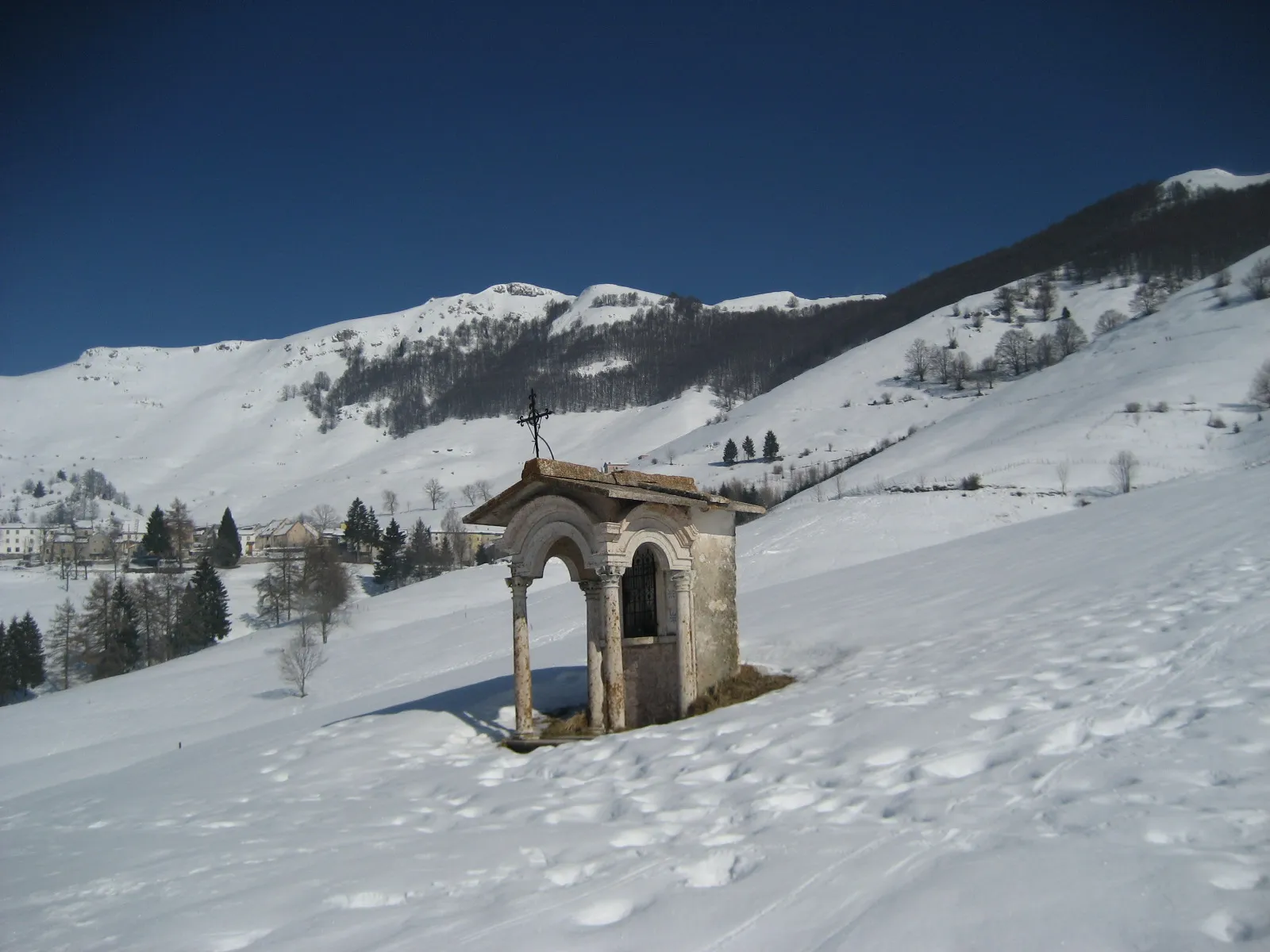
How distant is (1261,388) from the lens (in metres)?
75.1

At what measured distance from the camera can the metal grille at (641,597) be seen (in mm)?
15516

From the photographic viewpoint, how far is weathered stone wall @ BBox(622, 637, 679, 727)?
45.9ft

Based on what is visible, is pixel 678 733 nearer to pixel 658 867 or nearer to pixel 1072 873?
pixel 658 867

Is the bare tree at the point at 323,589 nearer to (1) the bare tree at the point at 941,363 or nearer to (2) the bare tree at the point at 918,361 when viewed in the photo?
(1) the bare tree at the point at 941,363

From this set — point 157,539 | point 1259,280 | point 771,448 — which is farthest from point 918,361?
point 157,539

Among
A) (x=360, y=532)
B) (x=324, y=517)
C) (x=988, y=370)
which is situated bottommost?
(x=360, y=532)

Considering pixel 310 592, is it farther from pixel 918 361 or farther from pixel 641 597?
pixel 918 361

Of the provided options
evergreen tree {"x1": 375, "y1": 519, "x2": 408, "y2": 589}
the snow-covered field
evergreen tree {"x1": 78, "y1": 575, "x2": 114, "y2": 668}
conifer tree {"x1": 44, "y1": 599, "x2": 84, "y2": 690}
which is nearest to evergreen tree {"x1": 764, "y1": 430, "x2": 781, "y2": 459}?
evergreen tree {"x1": 375, "y1": 519, "x2": 408, "y2": 589}

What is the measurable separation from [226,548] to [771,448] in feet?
207

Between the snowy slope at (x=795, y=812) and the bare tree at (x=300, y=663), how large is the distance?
2383 centimetres

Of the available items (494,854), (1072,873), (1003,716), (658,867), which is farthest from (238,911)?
(1003,716)

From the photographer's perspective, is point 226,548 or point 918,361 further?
point 918,361

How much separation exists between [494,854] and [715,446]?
125304mm

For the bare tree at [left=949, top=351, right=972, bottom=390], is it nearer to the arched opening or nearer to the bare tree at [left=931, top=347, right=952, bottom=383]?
the bare tree at [left=931, top=347, right=952, bottom=383]
